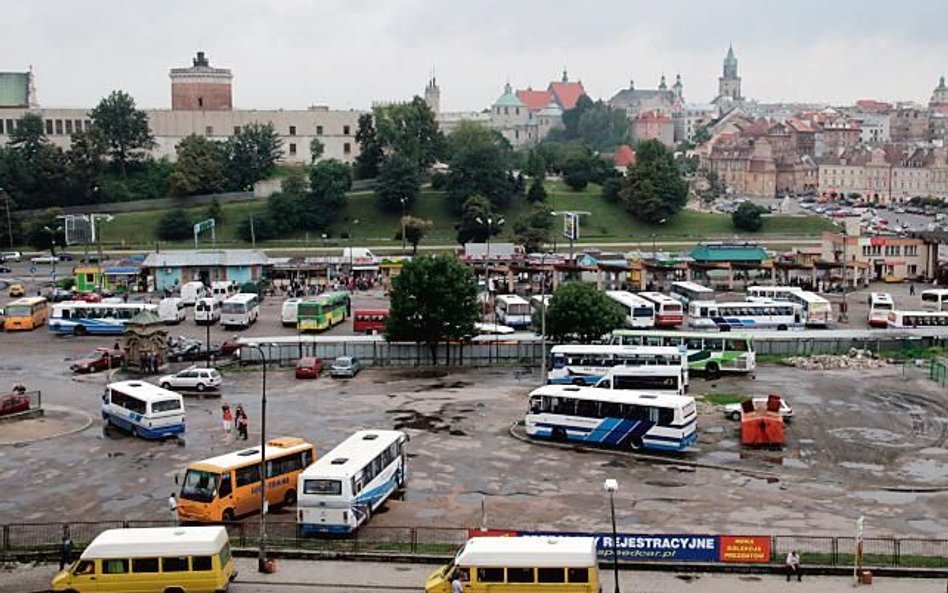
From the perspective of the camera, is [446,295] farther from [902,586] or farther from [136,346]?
[902,586]

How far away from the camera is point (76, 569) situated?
18.3m

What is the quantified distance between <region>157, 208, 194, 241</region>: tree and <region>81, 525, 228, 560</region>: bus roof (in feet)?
212

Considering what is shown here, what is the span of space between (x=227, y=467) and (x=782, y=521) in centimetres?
1091

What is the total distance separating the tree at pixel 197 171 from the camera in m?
88.2

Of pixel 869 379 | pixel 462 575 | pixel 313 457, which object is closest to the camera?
pixel 462 575

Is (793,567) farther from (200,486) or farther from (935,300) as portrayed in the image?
(935,300)

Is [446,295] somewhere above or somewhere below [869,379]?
above

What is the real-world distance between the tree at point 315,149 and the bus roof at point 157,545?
287 ft

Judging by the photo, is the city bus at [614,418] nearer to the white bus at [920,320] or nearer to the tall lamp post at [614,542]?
the tall lamp post at [614,542]

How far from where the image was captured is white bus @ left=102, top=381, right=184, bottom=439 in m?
29.2

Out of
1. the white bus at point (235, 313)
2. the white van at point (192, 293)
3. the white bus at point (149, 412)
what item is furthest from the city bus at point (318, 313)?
the white bus at point (149, 412)

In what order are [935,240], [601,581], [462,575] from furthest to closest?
[935,240]
[601,581]
[462,575]

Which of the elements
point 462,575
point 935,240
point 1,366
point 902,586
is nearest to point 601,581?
point 462,575

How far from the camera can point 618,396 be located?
1125 inches
